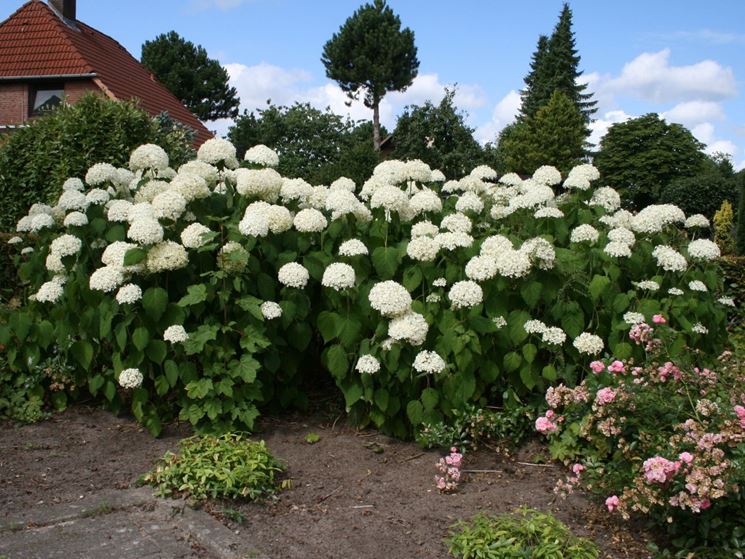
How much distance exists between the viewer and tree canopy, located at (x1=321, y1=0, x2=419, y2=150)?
31.9 metres

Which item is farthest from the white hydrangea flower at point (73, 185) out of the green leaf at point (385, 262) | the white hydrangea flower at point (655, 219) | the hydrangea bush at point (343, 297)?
the white hydrangea flower at point (655, 219)

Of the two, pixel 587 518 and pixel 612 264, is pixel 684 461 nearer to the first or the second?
pixel 587 518

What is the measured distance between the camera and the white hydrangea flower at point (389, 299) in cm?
346

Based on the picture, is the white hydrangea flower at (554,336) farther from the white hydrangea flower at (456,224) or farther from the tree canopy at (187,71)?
the tree canopy at (187,71)

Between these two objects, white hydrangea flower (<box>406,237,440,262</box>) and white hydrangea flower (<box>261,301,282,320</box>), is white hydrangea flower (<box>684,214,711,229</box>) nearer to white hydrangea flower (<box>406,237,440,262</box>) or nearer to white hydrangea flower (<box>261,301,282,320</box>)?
white hydrangea flower (<box>406,237,440,262</box>)

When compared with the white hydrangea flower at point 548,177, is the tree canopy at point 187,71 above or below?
above

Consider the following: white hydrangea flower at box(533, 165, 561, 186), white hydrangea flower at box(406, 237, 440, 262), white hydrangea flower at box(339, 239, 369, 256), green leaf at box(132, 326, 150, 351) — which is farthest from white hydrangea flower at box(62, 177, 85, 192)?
white hydrangea flower at box(533, 165, 561, 186)

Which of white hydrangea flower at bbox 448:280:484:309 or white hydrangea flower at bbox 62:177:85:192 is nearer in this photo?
white hydrangea flower at bbox 448:280:484:309

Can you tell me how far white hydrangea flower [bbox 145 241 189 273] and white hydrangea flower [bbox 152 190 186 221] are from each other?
0.22 metres

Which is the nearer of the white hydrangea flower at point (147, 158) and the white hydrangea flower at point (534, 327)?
the white hydrangea flower at point (534, 327)

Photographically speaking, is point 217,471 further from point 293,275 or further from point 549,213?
point 549,213

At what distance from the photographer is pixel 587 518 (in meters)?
3.00

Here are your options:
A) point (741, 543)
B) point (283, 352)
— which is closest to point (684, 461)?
point (741, 543)

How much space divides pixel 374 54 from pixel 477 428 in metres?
30.8
